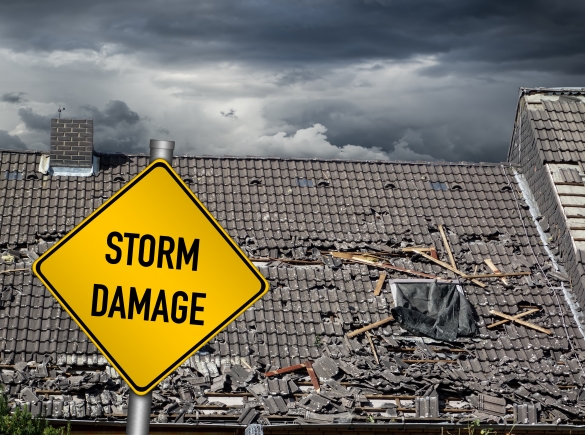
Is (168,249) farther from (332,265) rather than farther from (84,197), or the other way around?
(84,197)

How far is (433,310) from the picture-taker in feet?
41.8

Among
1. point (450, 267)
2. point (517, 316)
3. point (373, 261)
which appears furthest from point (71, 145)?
point (517, 316)

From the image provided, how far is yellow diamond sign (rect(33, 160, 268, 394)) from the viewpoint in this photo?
12.1 ft

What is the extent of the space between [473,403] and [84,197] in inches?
312

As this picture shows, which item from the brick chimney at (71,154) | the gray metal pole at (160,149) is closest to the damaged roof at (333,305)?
the brick chimney at (71,154)

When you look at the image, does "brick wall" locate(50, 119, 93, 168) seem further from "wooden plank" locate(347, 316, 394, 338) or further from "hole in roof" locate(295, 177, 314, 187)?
"wooden plank" locate(347, 316, 394, 338)

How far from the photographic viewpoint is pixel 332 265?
13.4 metres

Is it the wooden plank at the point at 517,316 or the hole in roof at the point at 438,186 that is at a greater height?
the hole in roof at the point at 438,186

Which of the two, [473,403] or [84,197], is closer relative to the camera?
[473,403]

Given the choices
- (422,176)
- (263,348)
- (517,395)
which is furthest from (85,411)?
(422,176)

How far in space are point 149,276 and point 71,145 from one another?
11825 mm

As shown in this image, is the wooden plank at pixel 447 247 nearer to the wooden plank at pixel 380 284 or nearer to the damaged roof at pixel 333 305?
the damaged roof at pixel 333 305

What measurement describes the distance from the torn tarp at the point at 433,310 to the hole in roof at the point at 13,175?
7.30 metres

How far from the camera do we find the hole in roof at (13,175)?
14.5 m
